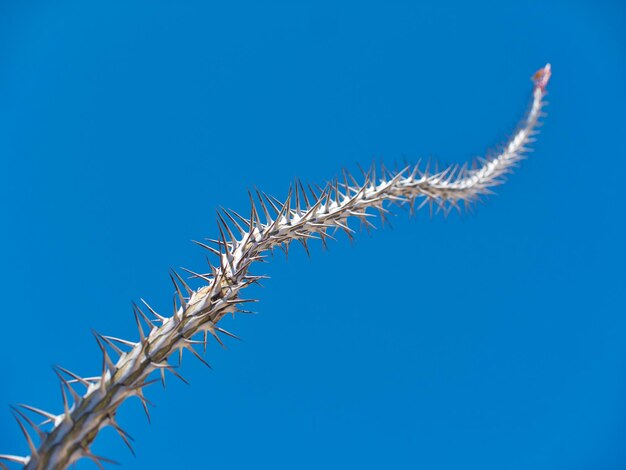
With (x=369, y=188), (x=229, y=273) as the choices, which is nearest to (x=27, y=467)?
(x=229, y=273)

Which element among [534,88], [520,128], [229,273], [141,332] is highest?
[534,88]

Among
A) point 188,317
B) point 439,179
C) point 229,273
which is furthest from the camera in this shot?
point 439,179

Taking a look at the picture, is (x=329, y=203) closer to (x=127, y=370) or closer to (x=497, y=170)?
(x=127, y=370)

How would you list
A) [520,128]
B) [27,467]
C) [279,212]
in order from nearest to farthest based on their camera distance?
[27,467] < [279,212] < [520,128]

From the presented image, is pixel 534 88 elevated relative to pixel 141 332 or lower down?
elevated

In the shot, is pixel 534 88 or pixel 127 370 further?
pixel 534 88

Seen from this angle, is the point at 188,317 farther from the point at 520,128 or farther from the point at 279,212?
the point at 520,128

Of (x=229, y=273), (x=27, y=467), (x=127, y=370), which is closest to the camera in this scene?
→ (x=27, y=467)

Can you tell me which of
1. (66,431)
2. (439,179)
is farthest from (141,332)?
(439,179)

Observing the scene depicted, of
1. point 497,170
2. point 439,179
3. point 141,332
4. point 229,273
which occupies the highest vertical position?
point 497,170
